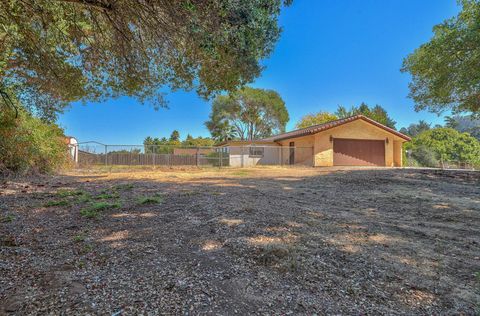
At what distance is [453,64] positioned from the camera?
1105 cm

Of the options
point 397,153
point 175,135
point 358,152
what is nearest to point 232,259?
point 358,152

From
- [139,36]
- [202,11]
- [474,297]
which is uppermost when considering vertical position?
[139,36]

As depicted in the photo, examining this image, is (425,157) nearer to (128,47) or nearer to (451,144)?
(451,144)

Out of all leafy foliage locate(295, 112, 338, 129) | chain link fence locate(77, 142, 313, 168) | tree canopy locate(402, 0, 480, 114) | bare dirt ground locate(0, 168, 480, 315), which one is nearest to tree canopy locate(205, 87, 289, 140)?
leafy foliage locate(295, 112, 338, 129)

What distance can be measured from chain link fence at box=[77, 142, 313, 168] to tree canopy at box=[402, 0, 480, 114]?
9.61m

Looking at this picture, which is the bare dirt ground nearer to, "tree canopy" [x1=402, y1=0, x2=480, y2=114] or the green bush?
the green bush

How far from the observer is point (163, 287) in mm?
2350

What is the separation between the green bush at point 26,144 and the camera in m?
9.37

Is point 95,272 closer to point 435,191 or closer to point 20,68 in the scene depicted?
point 20,68

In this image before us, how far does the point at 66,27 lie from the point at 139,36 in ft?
5.18

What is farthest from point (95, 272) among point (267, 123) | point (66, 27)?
point (267, 123)

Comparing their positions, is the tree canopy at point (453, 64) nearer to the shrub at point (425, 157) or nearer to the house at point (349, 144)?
the house at point (349, 144)

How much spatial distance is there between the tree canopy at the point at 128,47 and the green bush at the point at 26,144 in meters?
1.80

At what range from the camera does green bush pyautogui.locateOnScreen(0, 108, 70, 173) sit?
369 inches
